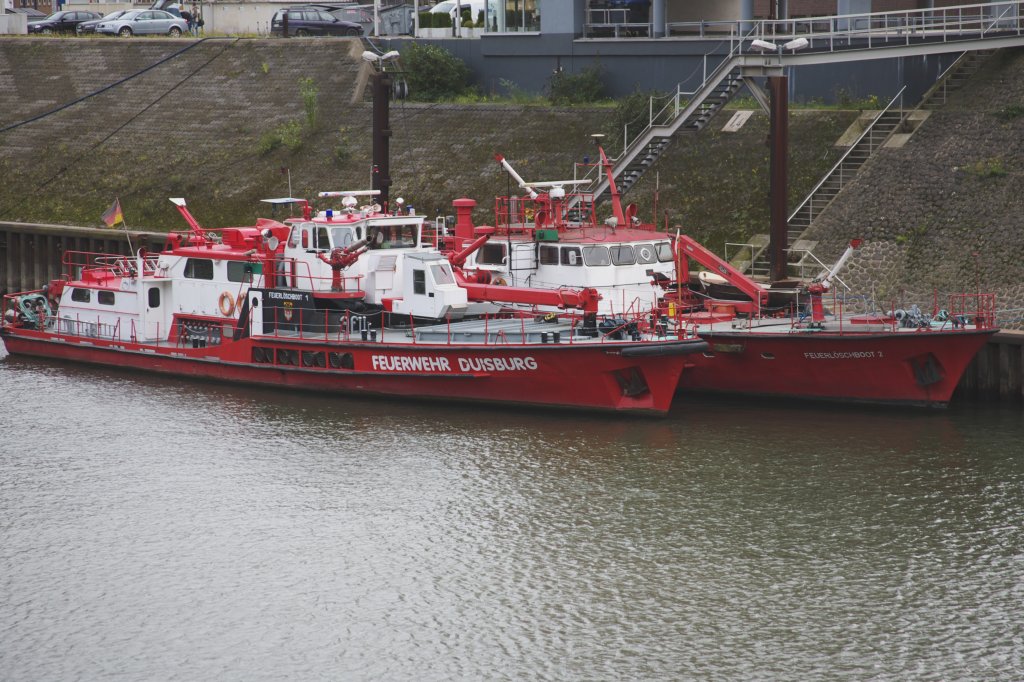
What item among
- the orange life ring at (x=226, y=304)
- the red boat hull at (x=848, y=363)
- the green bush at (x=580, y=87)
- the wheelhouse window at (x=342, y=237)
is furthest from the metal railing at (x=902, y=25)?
the orange life ring at (x=226, y=304)

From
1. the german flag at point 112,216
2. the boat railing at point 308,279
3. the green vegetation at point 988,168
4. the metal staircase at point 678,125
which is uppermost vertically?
the metal staircase at point 678,125

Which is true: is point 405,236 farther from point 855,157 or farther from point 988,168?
point 988,168

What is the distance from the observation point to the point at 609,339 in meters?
25.2

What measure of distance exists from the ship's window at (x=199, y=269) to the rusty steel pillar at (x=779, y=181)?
1205 cm

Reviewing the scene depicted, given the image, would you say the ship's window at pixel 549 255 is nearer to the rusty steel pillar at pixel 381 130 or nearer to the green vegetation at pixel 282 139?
the rusty steel pillar at pixel 381 130

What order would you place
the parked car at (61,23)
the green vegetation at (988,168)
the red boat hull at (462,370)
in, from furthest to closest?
the parked car at (61,23)
the green vegetation at (988,168)
the red boat hull at (462,370)

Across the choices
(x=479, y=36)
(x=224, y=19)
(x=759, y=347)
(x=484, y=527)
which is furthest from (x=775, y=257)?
(x=224, y=19)

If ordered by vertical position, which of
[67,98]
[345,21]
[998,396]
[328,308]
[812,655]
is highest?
[345,21]

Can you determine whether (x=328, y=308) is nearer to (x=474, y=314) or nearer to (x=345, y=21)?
(x=474, y=314)

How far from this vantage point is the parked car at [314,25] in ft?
168

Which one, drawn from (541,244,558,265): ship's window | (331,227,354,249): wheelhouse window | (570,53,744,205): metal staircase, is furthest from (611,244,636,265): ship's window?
(331,227,354,249): wheelhouse window

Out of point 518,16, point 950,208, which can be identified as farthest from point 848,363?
point 518,16

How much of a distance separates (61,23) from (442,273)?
36.3m

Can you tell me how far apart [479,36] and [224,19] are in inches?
517
